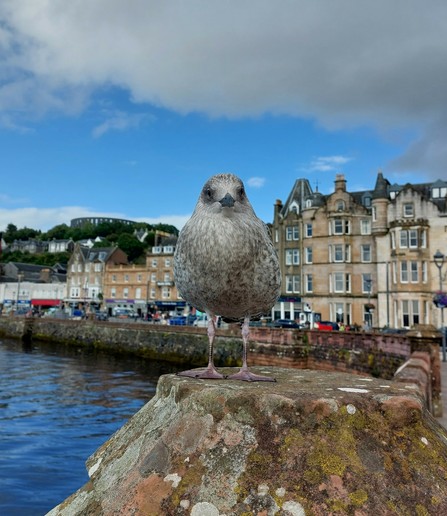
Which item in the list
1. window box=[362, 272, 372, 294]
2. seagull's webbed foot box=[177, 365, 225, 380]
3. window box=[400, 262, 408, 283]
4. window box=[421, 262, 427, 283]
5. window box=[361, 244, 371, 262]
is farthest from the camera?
window box=[361, 244, 371, 262]

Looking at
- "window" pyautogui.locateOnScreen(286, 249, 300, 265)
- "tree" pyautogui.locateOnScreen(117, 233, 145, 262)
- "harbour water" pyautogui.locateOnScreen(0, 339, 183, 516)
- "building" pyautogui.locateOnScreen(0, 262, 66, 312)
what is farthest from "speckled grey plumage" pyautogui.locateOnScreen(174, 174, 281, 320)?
"tree" pyautogui.locateOnScreen(117, 233, 145, 262)

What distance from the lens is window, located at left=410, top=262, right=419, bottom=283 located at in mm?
47153

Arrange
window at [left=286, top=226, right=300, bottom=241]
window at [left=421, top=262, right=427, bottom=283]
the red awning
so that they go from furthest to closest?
the red awning
window at [left=286, top=226, right=300, bottom=241]
window at [left=421, top=262, right=427, bottom=283]

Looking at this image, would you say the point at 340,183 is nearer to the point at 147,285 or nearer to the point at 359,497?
the point at 147,285

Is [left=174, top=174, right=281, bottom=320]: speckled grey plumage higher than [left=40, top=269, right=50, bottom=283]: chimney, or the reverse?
[left=40, top=269, right=50, bottom=283]: chimney

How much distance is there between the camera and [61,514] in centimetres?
273

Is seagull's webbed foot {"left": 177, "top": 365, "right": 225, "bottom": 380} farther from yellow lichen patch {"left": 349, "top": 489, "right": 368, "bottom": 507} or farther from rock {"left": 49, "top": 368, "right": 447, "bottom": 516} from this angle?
yellow lichen patch {"left": 349, "top": 489, "right": 368, "bottom": 507}

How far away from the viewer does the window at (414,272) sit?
→ 47.2 m

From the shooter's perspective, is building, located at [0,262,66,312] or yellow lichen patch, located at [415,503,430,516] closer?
yellow lichen patch, located at [415,503,430,516]

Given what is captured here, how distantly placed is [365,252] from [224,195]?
168 feet

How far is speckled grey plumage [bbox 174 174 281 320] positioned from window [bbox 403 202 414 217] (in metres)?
49.2

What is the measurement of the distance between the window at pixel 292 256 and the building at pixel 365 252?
0.06 m

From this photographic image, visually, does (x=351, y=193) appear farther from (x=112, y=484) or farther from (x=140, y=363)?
(x=112, y=484)

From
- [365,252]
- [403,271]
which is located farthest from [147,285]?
[403,271]
